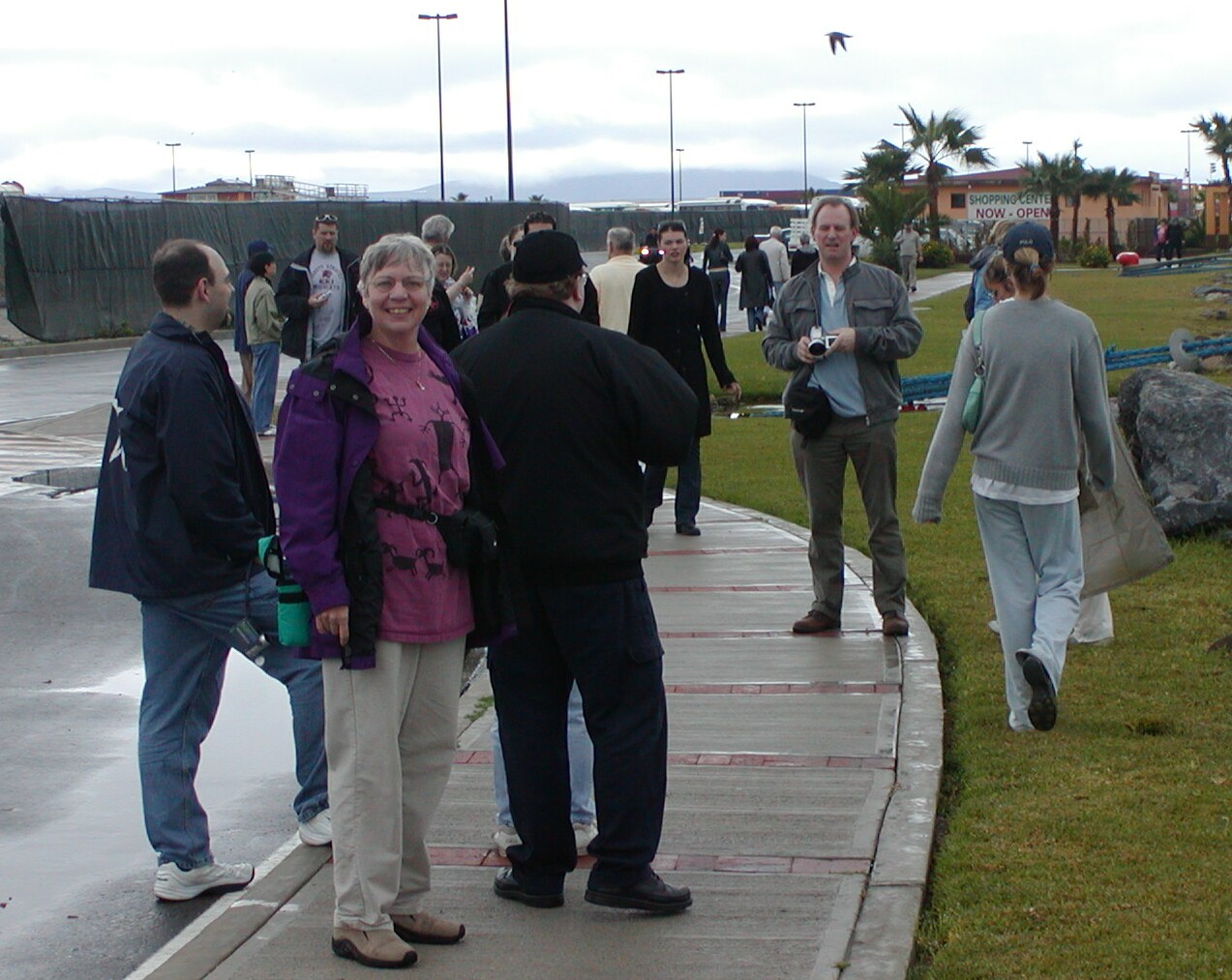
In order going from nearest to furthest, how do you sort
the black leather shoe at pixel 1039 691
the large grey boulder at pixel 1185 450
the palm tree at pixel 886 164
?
the black leather shoe at pixel 1039 691 → the large grey boulder at pixel 1185 450 → the palm tree at pixel 886 164

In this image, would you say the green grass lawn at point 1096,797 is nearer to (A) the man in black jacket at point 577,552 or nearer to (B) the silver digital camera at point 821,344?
(A) the man in black jacket at point 577,552

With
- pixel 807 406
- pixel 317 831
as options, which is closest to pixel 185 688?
pixel 317 831

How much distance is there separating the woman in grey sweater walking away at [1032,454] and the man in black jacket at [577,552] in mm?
1931

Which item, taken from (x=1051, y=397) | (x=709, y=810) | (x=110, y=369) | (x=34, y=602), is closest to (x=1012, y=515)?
(x=1051, y=397)

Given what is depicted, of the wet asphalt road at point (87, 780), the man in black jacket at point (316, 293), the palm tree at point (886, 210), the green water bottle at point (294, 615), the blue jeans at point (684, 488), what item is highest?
the palm tree at point (886, 210)

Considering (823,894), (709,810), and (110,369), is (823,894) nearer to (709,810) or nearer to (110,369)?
(709,810)

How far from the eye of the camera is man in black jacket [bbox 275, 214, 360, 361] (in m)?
13.4

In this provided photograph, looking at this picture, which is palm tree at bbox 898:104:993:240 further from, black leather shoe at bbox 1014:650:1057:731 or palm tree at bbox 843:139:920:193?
black leather shoe at bbox 1014:650:1057:731

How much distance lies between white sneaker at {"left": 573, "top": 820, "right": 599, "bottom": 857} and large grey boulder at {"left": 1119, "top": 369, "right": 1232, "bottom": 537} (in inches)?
233

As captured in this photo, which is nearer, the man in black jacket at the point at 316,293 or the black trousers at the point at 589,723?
the black trousers at the point at 589,723

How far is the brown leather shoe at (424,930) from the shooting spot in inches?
173

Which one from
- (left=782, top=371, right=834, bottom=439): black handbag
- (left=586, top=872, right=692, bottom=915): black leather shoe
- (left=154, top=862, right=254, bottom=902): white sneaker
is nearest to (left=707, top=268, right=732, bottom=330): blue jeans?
(left=782, top=371, right=834, bottom=439): black handbag

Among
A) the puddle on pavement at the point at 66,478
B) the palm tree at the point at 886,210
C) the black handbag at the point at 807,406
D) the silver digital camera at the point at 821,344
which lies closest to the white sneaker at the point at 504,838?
the black handbag at the point at 807,406

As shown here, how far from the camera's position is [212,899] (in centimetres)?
495
